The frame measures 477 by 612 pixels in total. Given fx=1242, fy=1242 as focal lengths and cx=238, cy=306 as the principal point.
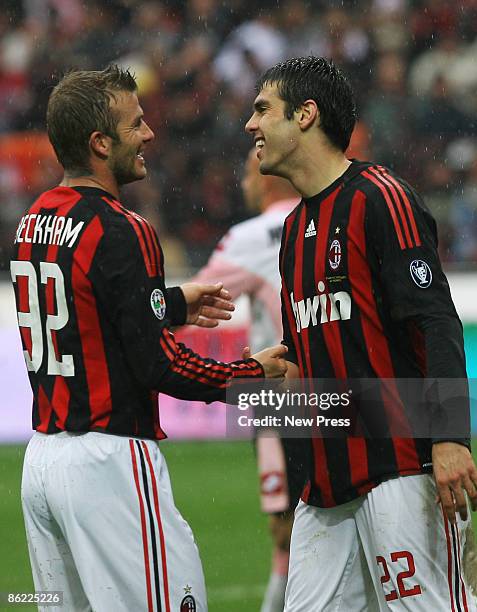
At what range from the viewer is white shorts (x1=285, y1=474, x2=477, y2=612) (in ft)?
10.8

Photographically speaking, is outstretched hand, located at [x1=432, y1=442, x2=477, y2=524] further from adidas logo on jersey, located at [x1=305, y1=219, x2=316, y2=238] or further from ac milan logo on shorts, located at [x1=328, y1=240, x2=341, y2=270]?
adidas logo on jersey, located at [x1=305, y1=219, x2=316, y2=238]

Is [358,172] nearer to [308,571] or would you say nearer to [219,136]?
[308,571]

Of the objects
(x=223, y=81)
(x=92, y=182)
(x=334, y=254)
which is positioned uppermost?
(x=223, y=81)

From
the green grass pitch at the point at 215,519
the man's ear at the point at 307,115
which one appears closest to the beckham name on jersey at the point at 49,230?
the man's ear at the point at 307,115

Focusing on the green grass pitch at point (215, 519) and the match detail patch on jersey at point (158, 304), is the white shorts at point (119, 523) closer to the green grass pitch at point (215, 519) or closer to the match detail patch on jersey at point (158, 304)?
the match detail patch on jersey at point (158, 304)

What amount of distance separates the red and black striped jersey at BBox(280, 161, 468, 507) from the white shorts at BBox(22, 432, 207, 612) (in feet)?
1.59

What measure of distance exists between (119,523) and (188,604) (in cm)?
28

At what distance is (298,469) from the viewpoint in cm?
523

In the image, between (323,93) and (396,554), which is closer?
(396,554)

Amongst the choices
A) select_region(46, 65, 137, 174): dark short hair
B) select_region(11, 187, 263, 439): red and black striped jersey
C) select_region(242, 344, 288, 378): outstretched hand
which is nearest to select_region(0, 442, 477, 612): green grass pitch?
select_region(242, 344, 288, 378): outstretched hand

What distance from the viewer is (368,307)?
339cm

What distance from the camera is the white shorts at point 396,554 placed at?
10.8 feet

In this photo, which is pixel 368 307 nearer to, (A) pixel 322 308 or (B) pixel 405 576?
(A) pixel 322 308

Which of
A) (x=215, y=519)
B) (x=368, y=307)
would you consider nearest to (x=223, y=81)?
(x=215, y=519)
